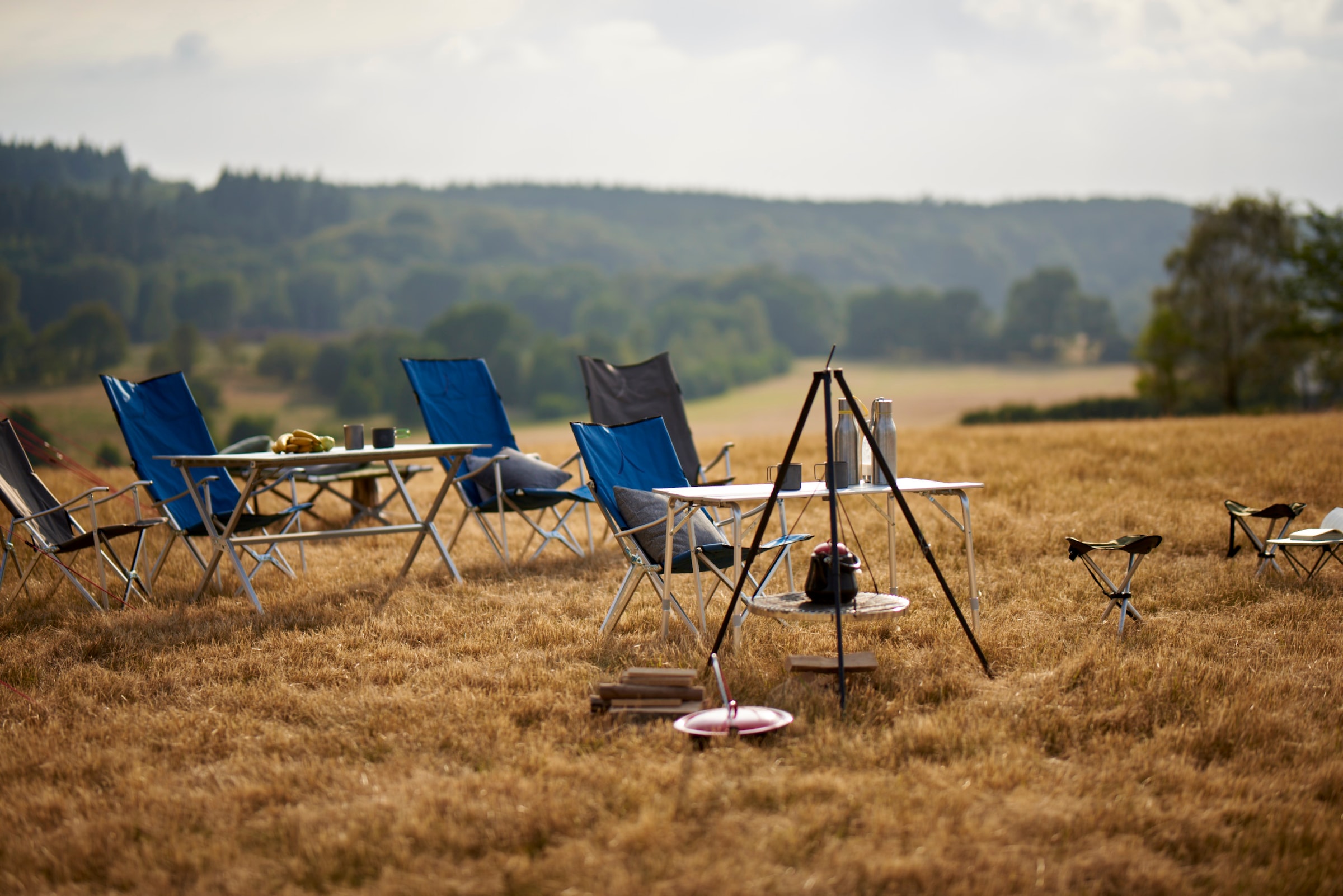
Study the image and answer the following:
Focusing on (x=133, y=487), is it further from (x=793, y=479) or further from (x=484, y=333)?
(x=484, y=333)

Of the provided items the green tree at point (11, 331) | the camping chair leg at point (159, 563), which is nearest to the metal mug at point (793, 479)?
the camping chair leg at point (159, 563)

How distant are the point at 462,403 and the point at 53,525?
7.20 feet

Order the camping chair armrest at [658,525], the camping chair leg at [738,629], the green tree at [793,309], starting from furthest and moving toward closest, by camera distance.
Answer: the green tree at [793,309]
the camping chair armrest at [658,525]
the camping chair leg at [738,629]

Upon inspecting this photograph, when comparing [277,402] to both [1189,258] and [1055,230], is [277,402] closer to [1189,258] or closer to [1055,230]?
[1189,258]

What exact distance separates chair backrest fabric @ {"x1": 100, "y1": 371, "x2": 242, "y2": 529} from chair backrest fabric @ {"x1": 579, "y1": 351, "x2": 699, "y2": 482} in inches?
78.9

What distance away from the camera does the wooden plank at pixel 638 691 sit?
2.86 m

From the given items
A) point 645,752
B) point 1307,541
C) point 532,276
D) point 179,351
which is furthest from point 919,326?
point 645,752

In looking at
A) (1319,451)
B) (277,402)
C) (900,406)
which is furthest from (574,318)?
(1319,451)

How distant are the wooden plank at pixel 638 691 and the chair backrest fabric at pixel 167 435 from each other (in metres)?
2.77

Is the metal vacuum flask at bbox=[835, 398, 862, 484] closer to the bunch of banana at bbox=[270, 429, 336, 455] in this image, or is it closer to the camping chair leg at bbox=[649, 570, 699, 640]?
the camping chair leg at bbox=[649, 570, 699, 640]

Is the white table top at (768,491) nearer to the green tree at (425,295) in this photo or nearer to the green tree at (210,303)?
the green tree at (210,303)

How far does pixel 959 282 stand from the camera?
8081 centimetres

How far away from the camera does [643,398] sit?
235 inches

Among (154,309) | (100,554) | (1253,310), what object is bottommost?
(100,554)
